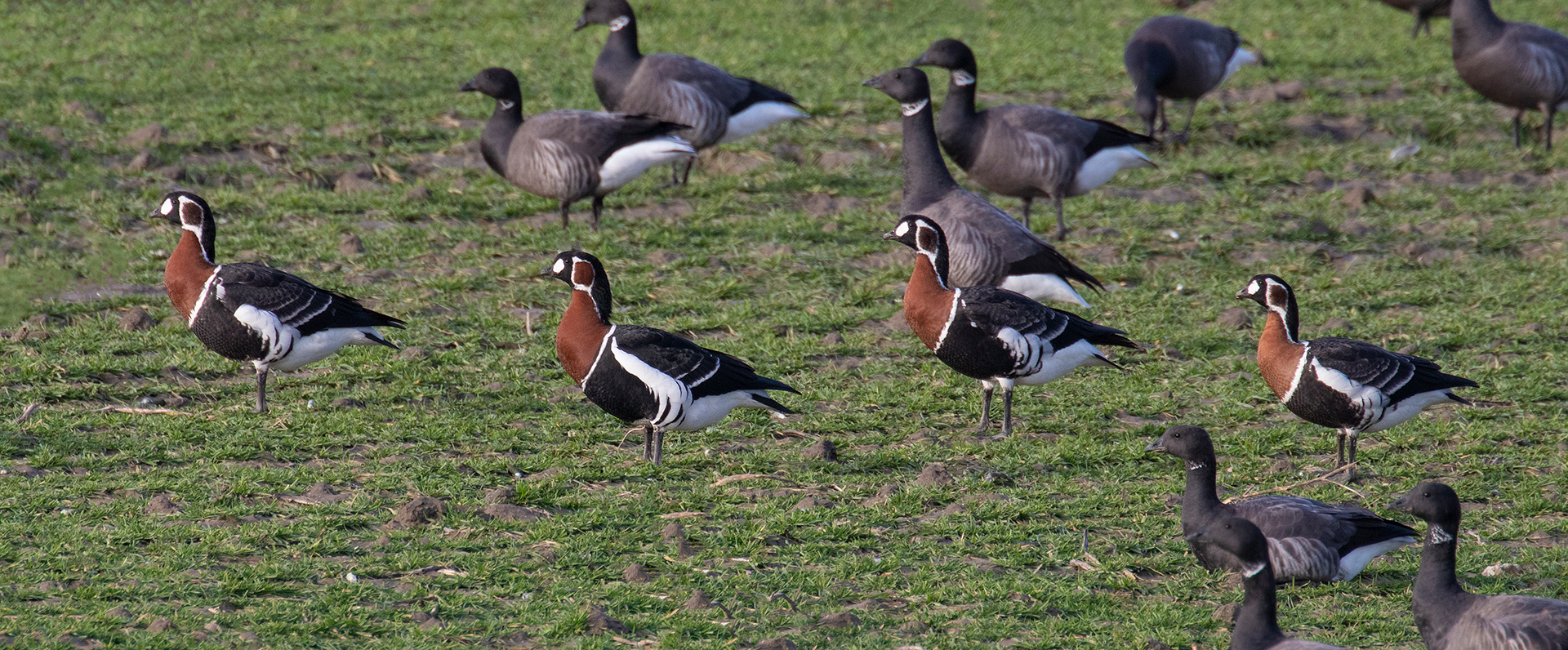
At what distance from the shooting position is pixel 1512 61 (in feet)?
47.2

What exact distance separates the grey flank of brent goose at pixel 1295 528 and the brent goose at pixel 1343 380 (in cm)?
113

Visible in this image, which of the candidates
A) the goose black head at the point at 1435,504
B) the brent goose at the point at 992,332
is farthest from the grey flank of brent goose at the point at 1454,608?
the brent goose at the point at 992,332

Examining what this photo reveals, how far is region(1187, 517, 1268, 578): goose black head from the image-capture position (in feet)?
18.1

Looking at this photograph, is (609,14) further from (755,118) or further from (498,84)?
(498,84)

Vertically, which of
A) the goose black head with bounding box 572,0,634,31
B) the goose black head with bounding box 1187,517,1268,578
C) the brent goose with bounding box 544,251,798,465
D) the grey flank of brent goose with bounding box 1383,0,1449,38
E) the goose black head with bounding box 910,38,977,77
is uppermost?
the grey flank of brent goose with bounding box 1383,0,1449,38

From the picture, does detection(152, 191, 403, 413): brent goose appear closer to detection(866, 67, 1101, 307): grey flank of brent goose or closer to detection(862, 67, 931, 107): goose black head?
detection(866, 67, 1101, 307): grey flank of brent goose

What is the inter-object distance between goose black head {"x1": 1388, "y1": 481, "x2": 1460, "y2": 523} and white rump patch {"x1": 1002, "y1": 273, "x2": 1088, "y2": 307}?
13.6ft

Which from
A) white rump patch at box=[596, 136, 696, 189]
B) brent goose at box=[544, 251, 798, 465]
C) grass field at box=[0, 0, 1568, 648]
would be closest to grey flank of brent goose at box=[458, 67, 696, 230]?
white rump patch at box=[596, 136, 696, 189]

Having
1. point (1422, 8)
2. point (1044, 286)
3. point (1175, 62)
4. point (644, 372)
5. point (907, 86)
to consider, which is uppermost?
point (1422, 8)

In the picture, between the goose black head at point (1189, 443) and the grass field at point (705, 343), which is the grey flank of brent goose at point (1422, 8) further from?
the goose black head at point (1189, 443)

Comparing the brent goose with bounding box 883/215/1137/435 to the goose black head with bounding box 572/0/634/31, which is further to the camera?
the goose black head with bounding box 572/0/634/31

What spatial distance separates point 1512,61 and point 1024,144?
6.38 meters

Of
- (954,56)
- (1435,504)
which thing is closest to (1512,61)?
(954,56)

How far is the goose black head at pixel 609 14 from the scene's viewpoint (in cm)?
1386
